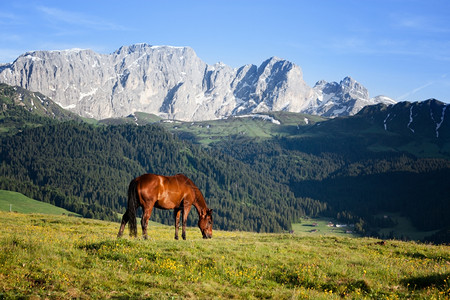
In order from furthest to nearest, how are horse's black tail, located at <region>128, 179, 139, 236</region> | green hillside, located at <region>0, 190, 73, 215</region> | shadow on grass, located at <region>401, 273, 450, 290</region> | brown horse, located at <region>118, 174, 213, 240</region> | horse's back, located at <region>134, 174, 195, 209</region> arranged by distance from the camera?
green hillside, located at <region>0, 190, 73, 215</region>
horse's back, located at <region>134, 174, 195, 209</region>
brown horse, located at <region>118, 174, 213, 240</region>
horse's black tail, located at <region>128, 179, 139, 236</region>
shadow on grass, located at <region>401, 273, 450, 290</region>

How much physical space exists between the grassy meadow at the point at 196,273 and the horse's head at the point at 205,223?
6.21 metres

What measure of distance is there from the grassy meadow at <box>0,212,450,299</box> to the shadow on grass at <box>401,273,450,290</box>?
0.04m

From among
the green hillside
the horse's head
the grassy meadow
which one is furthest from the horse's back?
the green hillside

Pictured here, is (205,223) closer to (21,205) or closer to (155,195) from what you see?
(155,195)

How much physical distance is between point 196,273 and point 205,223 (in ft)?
38.3

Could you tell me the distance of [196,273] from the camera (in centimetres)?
1655

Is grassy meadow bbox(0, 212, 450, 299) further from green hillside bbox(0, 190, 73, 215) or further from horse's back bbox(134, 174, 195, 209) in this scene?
green hillside bbox(0, 190, 73, 215)

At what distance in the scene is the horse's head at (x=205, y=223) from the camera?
28016 millimetres

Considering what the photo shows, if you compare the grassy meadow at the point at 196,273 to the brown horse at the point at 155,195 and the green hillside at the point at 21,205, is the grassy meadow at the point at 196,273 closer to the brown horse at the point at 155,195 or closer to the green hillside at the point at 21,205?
the brown horse at the point at 155,195

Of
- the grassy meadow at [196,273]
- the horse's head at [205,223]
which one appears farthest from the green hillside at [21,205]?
the grassy meadow at [196,273]

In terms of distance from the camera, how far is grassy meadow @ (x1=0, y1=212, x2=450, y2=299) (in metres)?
13.9

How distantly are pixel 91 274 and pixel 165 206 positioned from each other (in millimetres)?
9686

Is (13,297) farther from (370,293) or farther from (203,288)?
(370,293)

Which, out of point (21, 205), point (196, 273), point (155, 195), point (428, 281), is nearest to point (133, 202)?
point (155, 195)
